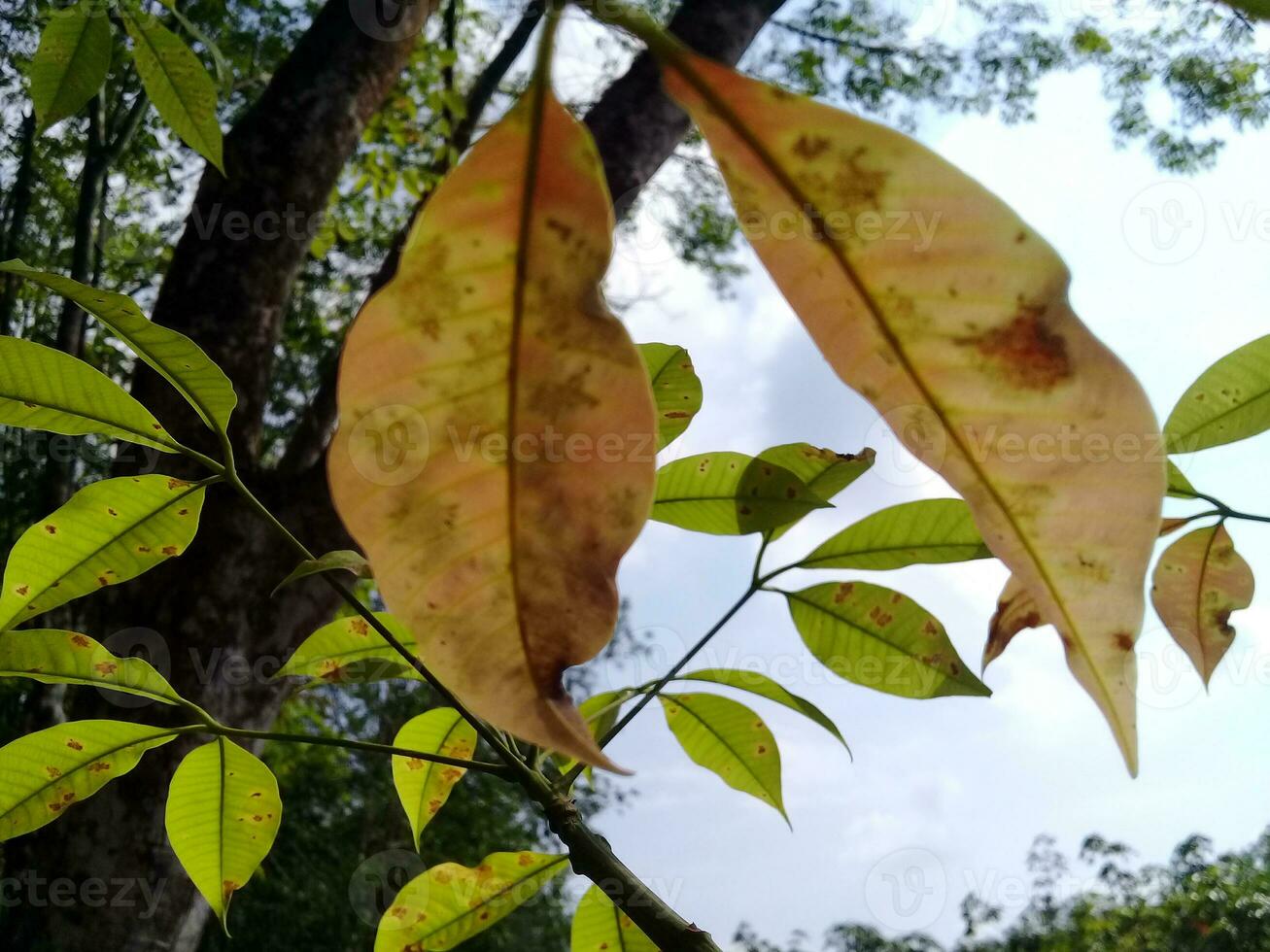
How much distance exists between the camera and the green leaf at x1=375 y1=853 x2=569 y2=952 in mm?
483

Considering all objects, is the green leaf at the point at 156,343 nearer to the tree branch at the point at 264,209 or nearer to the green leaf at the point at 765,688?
the green leaf at the point at 765,688

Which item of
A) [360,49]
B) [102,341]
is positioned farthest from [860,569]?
[102,341]

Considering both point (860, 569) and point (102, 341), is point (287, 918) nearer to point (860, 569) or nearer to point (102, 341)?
point (102, 341)

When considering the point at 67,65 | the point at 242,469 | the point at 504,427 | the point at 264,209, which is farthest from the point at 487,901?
the point at 264,209

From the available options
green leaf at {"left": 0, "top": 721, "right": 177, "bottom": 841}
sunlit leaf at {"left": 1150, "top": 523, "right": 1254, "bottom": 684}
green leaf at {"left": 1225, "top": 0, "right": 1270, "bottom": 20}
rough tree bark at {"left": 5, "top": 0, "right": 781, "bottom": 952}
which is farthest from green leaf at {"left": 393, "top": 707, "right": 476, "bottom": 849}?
rough tree bark at {"left": 5, "top": 0, "right": 781, "bottom": 952}

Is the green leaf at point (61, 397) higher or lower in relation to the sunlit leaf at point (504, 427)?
higher

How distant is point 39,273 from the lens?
1.06 ft

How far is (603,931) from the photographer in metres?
0.49

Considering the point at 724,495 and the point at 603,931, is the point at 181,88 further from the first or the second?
the point at 603,931

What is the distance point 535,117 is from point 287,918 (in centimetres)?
585

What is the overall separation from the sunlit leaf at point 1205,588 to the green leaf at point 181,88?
0.64 meters

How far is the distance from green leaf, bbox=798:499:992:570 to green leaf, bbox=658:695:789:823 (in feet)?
0.35

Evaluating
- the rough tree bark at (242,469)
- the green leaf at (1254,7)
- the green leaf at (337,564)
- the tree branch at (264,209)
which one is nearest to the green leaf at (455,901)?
the green leaf at (337,564)

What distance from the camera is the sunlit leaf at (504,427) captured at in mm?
172
